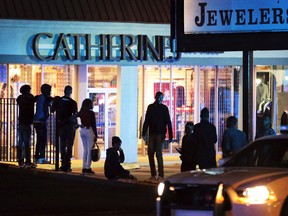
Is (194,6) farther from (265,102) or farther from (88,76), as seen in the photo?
(265,102)

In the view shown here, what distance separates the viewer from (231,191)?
9.26 metres

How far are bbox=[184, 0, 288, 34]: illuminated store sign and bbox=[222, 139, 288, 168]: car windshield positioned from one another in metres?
4.56

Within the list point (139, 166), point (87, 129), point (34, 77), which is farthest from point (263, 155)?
point (34, 77)

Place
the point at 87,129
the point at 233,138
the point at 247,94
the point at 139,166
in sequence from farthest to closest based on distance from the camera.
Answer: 1. the point at 139,166
2. the point at 87,129
3. the point at 247,94
4. the point at 233,138

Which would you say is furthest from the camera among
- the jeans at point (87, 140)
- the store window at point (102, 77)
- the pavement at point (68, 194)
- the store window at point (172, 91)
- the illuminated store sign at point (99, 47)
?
the store window at point (172, 91)

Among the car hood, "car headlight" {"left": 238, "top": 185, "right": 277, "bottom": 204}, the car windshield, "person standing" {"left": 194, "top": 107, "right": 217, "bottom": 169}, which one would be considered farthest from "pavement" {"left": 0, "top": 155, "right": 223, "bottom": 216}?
"car headlight" {"left": 238, "top": 185, "right": 277, "bottom": 204}

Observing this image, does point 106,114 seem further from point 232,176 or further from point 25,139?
point 232,176

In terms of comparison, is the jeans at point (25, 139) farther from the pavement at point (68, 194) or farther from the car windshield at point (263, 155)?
the car windshield at point (263, 155)

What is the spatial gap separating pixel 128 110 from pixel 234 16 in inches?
395

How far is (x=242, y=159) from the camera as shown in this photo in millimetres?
10875

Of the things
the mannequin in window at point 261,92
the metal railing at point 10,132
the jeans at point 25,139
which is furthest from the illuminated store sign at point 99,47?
the jeans at point 25,139

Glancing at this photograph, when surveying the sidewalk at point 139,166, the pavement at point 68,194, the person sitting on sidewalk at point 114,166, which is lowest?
the sidewalk at point 139,166

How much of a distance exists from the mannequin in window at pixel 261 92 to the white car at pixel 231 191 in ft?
55.5

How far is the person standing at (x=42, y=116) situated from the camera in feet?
60.6
